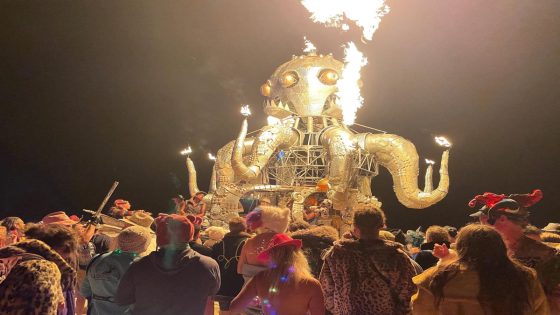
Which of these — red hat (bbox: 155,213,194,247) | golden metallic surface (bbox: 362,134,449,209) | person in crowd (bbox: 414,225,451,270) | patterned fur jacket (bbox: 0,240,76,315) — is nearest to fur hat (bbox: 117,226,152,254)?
red hat (bbox: 155,213,194,247)

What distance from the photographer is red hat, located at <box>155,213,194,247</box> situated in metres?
3.29

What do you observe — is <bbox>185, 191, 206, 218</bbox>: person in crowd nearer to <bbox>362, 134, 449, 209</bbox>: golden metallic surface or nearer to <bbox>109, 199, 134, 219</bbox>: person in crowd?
<bbox>109, 199, 134, 219</bbox>: person in crowd

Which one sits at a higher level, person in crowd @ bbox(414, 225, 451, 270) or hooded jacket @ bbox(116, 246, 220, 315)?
person in crowd @ bbox(414, 225, 451, 270)

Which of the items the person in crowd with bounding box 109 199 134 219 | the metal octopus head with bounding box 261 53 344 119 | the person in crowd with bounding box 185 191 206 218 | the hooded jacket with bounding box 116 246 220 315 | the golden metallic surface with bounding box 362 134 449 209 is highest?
the metal octopus head with bounding box 261 53 344 119

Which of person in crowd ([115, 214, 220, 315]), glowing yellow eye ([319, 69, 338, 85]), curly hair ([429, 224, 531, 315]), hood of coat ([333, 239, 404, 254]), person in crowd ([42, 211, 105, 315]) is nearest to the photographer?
curly hair ([429, 224, 531, 315])

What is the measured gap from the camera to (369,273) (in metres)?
3.20

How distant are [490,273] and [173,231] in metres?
2.23

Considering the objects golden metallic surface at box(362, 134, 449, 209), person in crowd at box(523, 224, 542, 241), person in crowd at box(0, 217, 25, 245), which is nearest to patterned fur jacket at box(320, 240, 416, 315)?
person in crowd at box(523, 224, 542, 241)

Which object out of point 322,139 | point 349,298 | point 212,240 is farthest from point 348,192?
point 349,298

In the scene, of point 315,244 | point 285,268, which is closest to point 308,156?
point 315,244

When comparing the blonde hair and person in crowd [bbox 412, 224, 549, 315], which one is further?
the blonde hair

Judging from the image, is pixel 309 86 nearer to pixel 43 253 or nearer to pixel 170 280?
pixel 170 280

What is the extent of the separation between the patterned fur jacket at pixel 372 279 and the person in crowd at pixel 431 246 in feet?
4.28

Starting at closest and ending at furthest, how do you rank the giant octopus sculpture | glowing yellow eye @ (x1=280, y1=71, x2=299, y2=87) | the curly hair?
the curly hair, the giant octopus sculpture, glowing yellow eye @ (x1=280, y1=71, x2=299, y2=87)
